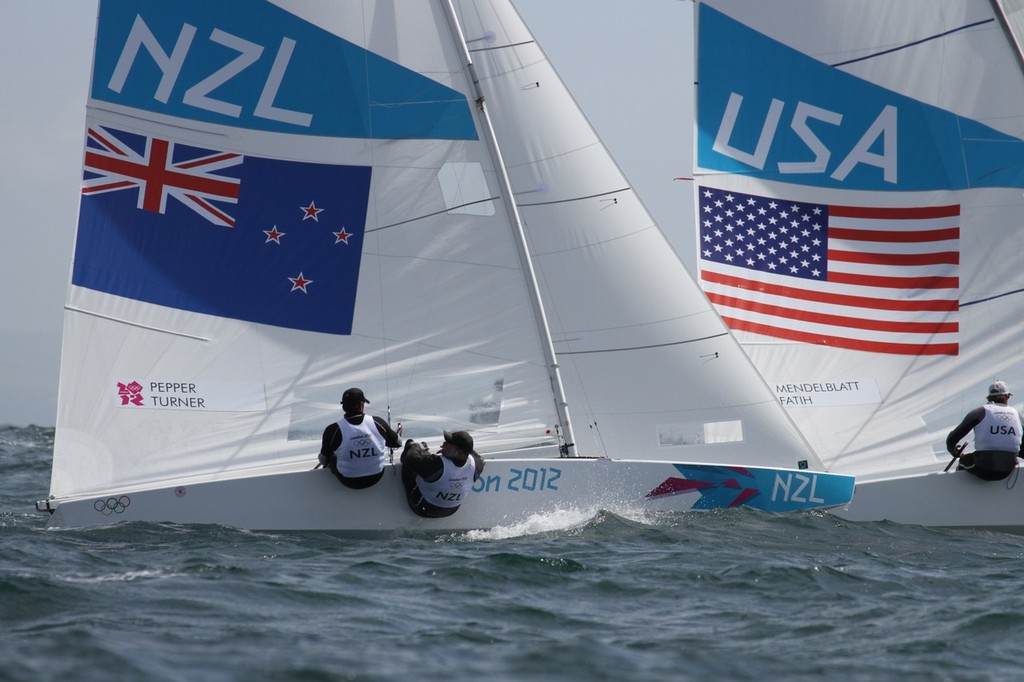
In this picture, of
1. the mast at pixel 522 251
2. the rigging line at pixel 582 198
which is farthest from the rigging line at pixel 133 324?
the rigging line at pixel 582 198

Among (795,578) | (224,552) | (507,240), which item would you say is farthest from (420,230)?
(795,578)

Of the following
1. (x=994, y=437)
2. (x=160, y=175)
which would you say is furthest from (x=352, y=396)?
(x=994, y=437)

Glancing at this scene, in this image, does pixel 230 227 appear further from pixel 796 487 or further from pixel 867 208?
pixel 867 208

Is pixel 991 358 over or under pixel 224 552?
over

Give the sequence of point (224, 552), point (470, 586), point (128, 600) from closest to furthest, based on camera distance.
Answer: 1. point (128, 600)
2. point (470, 586)
3. point (224, 552)

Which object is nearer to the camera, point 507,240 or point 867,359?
point 507,240

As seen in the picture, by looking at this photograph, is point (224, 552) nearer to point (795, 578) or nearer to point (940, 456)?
point (795, 578)

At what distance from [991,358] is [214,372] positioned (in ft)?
25.4

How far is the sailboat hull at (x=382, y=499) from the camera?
36.2 feet

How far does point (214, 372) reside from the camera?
11703 millimetres

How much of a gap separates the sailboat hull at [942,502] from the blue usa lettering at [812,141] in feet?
11.3

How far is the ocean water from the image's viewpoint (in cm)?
693

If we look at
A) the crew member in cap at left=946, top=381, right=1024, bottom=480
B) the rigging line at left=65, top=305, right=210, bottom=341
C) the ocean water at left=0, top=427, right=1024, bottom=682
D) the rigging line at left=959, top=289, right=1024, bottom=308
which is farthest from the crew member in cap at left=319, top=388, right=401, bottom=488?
the rigging line at left=959, top=289, right=1024, bottom=308

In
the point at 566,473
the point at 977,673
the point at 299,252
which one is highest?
the point at 299,252
